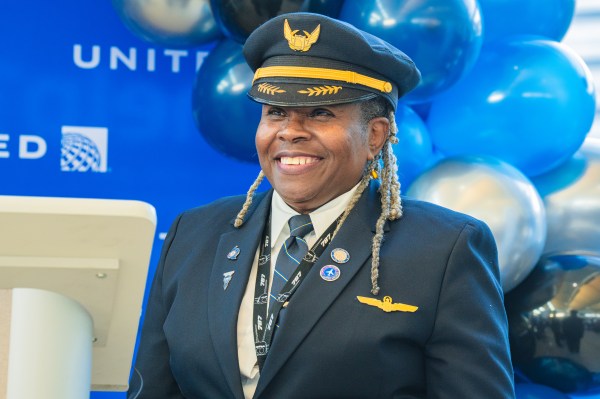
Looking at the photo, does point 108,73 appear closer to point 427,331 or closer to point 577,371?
point 577,371

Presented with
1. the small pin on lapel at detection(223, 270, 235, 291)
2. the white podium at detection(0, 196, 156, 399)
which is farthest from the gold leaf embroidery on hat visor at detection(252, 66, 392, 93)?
the white podium at detection(0, 196, 156, 399)

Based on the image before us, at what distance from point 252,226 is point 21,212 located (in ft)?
2.48

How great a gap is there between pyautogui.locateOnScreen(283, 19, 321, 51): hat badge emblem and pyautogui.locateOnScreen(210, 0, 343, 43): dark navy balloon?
1050 mm

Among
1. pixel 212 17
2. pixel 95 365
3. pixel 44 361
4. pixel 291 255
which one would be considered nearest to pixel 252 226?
pixel 291 255

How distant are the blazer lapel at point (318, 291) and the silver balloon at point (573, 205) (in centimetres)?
153

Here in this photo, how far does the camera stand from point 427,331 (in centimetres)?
181

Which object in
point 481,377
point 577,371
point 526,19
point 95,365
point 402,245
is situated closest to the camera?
point 95,365

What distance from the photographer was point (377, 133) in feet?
6.50

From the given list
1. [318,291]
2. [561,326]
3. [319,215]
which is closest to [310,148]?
[319,215]

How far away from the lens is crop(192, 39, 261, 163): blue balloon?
10.1 feet

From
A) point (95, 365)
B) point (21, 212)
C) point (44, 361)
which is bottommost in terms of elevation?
point (95, 365)

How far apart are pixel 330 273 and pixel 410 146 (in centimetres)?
143

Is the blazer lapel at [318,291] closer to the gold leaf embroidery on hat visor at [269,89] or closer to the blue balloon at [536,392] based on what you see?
the gold leaf embroidery on hat visor at [269,89]

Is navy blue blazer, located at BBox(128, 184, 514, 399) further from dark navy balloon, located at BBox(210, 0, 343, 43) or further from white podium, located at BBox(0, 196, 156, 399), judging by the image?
dark navy balloon, located at BBox(210, 0, 343, 43)
